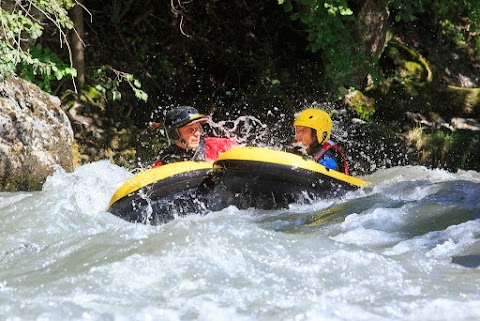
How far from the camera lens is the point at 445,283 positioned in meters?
3.73

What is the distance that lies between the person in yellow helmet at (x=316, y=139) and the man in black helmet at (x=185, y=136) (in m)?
0.85

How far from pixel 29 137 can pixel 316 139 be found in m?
2.83

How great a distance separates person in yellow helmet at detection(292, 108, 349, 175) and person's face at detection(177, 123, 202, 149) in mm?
962

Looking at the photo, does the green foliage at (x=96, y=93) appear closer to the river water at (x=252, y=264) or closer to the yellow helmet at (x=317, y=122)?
the yellow helmet at (x=317, y=122)

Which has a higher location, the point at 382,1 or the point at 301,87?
the point at 382,1

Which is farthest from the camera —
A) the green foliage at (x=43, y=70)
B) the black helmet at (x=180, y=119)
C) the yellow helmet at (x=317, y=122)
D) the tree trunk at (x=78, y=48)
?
the tree trunk at (x=78, y=48)

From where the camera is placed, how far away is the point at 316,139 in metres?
6.55

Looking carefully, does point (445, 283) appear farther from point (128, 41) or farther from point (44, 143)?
point (128, 41)

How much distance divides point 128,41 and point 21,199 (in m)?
4.16

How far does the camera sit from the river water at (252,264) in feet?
11.3

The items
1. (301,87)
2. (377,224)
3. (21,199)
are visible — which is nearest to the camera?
(377,224)

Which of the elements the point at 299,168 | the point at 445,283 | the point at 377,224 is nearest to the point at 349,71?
the point at 299,168

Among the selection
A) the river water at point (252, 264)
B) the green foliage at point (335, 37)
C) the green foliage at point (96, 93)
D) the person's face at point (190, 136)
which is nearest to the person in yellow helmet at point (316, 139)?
the river water at point (252, 264)

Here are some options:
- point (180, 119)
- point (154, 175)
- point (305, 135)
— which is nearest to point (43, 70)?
point (180, 119)
